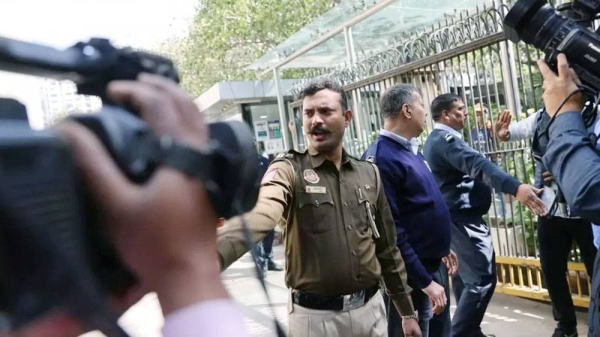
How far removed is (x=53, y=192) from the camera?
0.52 m

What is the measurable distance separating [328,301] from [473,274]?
1950mm

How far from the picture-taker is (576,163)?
64.0 inches

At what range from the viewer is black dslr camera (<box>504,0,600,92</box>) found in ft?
5.45

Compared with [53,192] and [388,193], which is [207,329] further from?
[388,193]

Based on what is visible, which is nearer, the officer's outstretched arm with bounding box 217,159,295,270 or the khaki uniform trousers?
the officer's outstretched arm with bounding box 217,159,295,270

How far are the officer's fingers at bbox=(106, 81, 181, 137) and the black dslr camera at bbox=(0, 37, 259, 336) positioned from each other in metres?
0.01

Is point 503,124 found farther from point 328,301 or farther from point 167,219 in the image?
point 167,219

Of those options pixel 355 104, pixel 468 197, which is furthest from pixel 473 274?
pixel 355 104

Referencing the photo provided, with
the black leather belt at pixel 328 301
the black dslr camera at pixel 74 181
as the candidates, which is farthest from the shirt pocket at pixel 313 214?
the black dslr camera at pixel 74 181

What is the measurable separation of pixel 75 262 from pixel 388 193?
2.73 m

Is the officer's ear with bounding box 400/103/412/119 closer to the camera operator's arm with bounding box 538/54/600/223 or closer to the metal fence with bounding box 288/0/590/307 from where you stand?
the metal fence with bounding box 288/0/590/307

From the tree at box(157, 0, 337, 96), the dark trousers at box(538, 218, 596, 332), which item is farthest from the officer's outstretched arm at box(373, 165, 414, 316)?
the tree at box(157, 0, 337, 96)

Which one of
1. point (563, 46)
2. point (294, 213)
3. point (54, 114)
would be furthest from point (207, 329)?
point (294, 213)

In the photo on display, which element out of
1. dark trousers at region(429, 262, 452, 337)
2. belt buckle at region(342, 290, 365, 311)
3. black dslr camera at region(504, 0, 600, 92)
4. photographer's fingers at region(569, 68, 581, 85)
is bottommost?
dark trousers at region(429, 262, 452, 337)
